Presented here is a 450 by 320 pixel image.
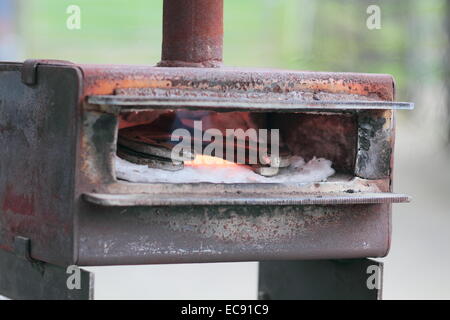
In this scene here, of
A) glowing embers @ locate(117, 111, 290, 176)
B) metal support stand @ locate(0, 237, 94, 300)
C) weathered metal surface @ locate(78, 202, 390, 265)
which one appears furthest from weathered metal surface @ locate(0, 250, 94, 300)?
glowing embers @ locate(117, 111, 290, 176)

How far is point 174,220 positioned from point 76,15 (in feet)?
2.86

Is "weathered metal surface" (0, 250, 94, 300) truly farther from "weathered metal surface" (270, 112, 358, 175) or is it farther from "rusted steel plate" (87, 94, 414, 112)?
"weathered metal surface" (270, 112, 358, 175)

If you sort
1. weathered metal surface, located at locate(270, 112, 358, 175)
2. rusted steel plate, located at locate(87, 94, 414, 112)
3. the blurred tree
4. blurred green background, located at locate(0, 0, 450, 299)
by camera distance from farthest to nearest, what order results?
the blurred tree, blurred green background, located at locate(0, 0, 450, 299), weathered metal surface, located at locate(270, 112, 358, 175), rusted steel plate, located at locate(87, 94, 414, 112)

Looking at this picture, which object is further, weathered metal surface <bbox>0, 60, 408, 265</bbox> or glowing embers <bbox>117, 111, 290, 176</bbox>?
glowing embers <bbox>117, 111, 290, 176</bbox>

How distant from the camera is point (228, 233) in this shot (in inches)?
93.5

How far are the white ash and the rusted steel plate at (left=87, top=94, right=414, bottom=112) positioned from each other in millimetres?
168

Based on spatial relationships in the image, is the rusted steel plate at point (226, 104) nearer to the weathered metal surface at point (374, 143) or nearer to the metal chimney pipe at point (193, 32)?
the weathered metal surface at point (374, 143)

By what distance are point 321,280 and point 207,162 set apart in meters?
0.59

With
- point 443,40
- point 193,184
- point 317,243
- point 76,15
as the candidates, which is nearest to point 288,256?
point 317,243

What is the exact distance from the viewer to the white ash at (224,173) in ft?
7.82

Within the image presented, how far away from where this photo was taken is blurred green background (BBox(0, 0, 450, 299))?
174 inches
